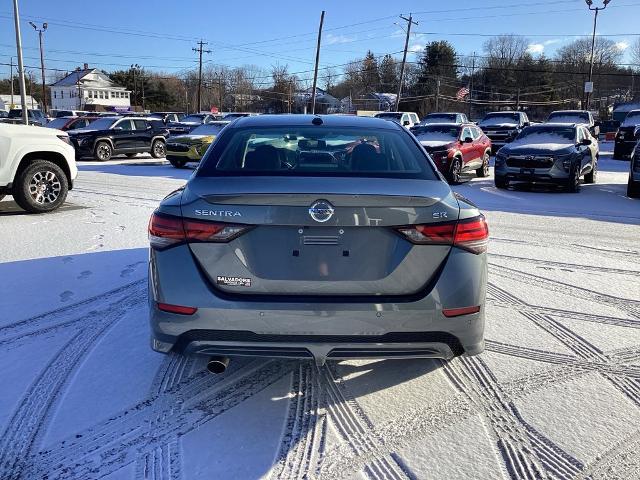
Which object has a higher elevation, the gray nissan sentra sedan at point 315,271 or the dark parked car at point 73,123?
the dark parked car at point 73,123

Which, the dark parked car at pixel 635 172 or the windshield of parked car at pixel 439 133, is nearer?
the dark parked car at pixel 635 172

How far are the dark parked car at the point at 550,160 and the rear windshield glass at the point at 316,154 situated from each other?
32.5 ft

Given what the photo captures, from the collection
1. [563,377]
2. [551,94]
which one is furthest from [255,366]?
[551,94]

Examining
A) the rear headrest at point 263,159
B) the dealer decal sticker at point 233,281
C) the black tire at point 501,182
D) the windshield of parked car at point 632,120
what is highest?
the windshield of parked car at point 632,120

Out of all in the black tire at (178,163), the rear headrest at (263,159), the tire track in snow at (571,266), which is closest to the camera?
the rear headrest at (263,159)

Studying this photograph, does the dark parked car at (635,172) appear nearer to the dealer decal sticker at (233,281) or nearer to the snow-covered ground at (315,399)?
the snow-covered ground at (315,399)

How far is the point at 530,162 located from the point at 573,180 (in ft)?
3.42

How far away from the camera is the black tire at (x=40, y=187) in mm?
8477

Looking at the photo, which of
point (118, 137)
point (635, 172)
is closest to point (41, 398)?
point (635, 172)

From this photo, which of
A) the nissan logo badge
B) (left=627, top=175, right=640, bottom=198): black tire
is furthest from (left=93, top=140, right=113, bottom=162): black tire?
the nissan logo badge

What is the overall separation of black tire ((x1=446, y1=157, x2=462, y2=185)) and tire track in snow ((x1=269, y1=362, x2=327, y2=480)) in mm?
11277

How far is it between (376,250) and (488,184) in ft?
41.8

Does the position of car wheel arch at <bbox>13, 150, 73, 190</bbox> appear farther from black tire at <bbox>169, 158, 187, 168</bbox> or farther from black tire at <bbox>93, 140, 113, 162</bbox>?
black tire at <bbox>93, 140, 113, 162</bbox>

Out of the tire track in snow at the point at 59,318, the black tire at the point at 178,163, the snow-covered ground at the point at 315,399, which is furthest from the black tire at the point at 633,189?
the black tire at the point at 178,163
